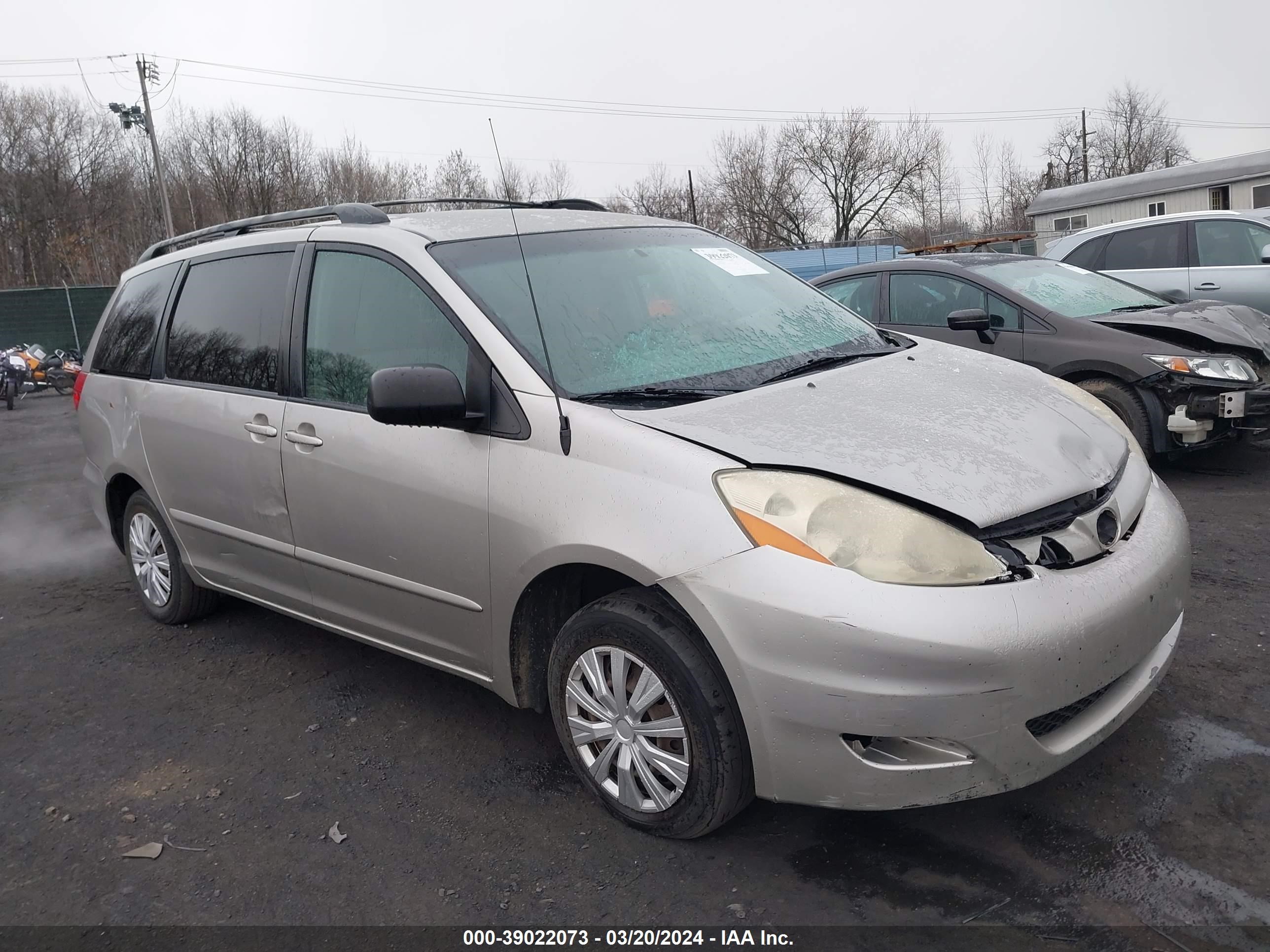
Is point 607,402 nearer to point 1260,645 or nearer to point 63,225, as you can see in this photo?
point 1260,645

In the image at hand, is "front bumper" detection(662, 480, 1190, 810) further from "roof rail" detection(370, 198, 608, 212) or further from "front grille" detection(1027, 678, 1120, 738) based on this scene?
"roof rail" detection(370, 198, 608, 212)

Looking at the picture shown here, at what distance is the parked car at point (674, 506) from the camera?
7.65 ft

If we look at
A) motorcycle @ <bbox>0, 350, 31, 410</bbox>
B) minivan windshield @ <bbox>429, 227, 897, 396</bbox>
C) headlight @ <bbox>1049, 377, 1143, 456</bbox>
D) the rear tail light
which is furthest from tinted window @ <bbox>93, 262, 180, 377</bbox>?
motorcycle @ <bbox>0, 350, 31, 410</bbox>

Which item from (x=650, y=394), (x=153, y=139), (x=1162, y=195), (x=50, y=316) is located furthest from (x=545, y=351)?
(x=153, y=139)

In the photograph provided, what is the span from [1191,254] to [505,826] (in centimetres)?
912

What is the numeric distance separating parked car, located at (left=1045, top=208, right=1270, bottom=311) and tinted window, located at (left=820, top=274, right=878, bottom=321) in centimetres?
318

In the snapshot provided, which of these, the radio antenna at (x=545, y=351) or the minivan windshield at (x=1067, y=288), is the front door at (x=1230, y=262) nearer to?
the minivan windshield at (x=1067, y=288)

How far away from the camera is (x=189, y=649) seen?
4598 mm

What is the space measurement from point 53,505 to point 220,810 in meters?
6.24

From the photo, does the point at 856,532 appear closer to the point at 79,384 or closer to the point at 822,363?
the point at 822,363

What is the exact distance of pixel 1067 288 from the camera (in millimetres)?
7051

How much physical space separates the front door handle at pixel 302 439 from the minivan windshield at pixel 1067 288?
513 cm

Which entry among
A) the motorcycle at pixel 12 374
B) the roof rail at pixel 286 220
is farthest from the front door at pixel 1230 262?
the motorcycle at pixel 12 374

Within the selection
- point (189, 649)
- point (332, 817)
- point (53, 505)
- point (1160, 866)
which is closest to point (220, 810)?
point (332, 817)
